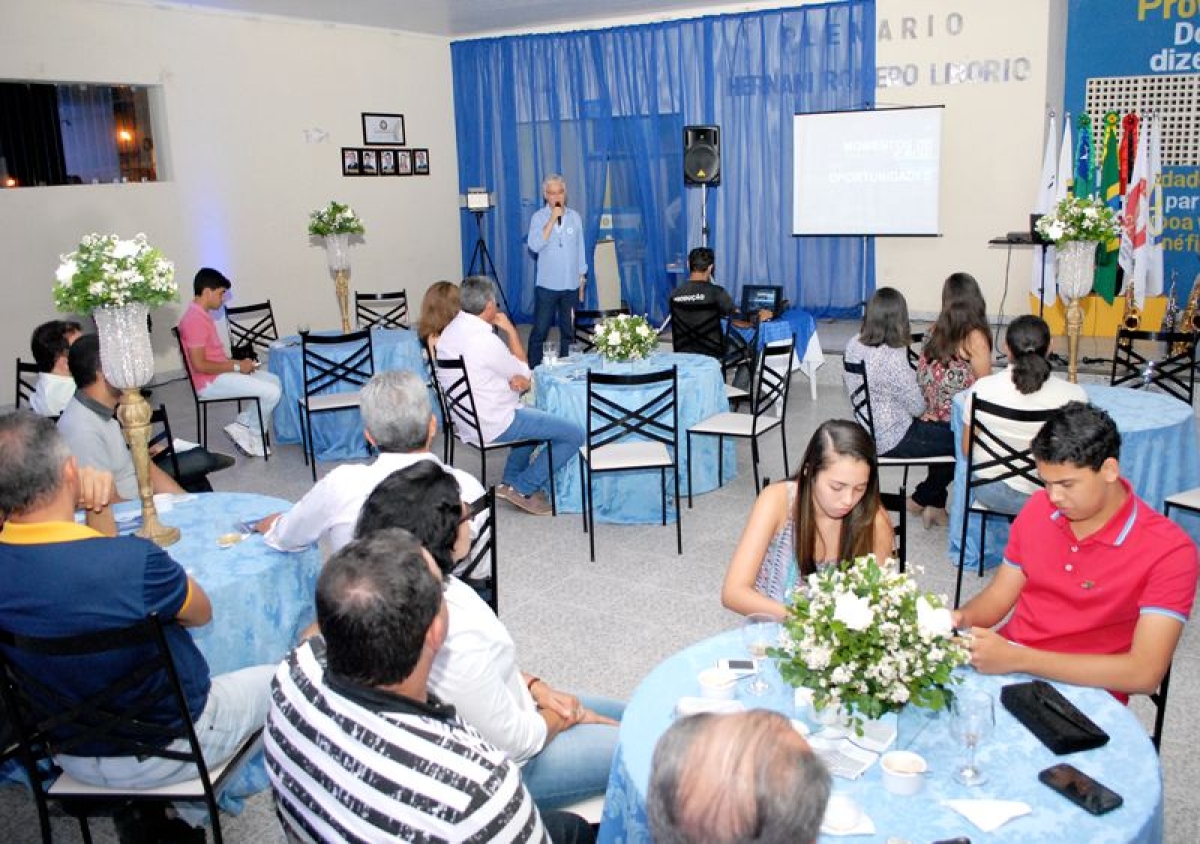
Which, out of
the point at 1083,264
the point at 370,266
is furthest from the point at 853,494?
the point at 370,266

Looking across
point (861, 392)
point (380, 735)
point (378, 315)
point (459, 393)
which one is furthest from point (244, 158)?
point (380, 735)

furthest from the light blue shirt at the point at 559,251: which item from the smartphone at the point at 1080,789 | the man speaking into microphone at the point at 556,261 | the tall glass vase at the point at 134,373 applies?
the smartphone at the point at 1080,789

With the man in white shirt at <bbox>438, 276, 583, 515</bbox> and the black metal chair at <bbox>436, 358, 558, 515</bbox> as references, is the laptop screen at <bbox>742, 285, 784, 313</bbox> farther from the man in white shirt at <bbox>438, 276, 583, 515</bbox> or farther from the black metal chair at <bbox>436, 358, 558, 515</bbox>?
the black metal chair at <bbox>436, 358, 558, 515</bbox>

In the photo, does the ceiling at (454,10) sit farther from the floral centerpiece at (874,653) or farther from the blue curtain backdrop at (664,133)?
the floral centerpiece at (874,653)

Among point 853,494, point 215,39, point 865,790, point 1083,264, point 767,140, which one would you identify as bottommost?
point 865,790

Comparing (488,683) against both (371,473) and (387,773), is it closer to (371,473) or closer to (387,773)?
(387,773)

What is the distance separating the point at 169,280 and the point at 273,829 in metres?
Answer: 1.73

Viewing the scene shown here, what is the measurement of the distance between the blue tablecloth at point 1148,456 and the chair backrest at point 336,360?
12.0 feet

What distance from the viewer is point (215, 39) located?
376 inches

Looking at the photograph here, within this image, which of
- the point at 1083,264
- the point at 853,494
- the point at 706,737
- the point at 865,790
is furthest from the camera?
the point at 1083,264

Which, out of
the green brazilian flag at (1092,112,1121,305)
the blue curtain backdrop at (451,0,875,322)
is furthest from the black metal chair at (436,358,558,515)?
the blue curtain backdrop at (451,0,875,322)

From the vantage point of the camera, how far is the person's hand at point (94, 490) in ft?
9.85

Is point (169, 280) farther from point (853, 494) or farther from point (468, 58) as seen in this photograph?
point (468, 58)

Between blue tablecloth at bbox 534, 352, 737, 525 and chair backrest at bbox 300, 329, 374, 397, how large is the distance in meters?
1.40
